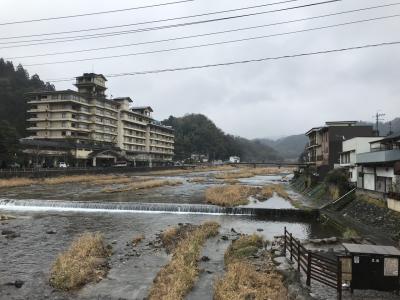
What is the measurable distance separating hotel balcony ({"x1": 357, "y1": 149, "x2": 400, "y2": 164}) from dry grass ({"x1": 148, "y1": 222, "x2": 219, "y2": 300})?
14844 millimetres

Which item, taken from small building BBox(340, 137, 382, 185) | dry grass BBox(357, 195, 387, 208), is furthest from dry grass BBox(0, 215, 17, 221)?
small building BBox(340, 137, 382, 185)

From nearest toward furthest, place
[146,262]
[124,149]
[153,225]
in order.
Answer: [146,262] → [153,225] → [124,149]

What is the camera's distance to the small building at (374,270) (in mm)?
11516

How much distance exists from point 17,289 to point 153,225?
43.1 ft

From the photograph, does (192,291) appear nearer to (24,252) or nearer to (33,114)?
(24,252)

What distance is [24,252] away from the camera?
1853 centimetres

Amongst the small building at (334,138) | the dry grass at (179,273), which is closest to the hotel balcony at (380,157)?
the dry grass at (179,273)

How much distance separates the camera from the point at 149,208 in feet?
110

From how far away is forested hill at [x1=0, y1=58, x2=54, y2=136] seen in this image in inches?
3766

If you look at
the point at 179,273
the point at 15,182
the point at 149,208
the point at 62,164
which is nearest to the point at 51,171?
the point at 15,182

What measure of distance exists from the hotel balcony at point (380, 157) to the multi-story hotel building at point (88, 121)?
59.1 meters

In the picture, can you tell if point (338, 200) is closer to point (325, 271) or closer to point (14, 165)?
point (325, 271)

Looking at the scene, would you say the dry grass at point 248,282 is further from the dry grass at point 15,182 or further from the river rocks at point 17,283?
the dry grass at point 15,182

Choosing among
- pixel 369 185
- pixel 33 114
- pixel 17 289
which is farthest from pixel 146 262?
pixel 33 114
